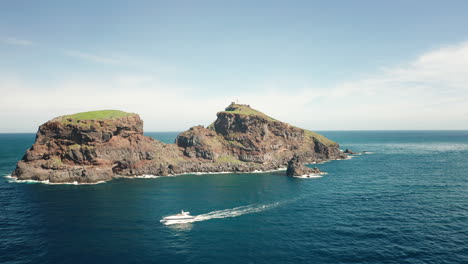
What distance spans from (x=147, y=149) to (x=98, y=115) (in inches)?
1200

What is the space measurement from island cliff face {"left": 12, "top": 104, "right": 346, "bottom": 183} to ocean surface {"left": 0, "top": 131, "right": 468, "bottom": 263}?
51.2 ft

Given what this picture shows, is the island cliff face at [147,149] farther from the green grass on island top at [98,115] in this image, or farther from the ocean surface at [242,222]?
the ocean surface at [242,222]

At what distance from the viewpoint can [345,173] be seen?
13475 centimetres

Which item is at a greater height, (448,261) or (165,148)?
(165,148)

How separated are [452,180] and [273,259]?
104m

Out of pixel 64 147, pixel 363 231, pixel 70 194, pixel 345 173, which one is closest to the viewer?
pixel 363 231

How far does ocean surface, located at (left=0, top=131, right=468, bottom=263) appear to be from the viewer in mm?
51062

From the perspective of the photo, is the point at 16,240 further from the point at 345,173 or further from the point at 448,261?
the point at 345,173

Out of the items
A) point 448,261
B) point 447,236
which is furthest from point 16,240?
point 447,236

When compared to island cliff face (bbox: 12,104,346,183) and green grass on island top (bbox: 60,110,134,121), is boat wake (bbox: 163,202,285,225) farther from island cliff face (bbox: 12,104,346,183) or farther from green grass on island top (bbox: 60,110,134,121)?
green grass on island top (bbox: 60,110,134,121)

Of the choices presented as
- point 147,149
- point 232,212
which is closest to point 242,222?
point 232,212

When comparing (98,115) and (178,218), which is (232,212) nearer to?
(178,218)

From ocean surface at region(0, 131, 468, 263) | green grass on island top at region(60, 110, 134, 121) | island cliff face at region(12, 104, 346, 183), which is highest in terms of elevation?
green grass on island top at region(60, 110, 134, 121)

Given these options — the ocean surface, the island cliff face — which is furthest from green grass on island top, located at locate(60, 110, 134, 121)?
the ocean surface
